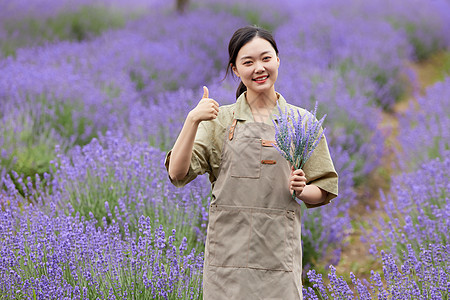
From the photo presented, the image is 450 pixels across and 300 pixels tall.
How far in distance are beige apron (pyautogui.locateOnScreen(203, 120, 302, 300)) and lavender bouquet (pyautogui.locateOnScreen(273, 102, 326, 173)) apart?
2.5 inches

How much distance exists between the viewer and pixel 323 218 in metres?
3.27

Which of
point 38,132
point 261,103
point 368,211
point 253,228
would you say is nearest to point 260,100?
point 261,103

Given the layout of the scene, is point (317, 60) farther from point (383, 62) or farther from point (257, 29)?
point (257, 29)

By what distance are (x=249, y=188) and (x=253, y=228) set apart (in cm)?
13

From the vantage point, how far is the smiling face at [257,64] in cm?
178

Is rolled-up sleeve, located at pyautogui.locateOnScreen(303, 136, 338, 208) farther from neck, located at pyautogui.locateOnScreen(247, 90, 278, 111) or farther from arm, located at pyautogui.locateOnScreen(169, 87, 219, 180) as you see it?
arm, located at pyautogui.locateOnScreen(169, 87, 219, 180)

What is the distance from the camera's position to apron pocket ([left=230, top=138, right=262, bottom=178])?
1.72 m

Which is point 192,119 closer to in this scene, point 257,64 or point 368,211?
point 257,64

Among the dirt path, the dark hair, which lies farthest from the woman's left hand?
the dirt path

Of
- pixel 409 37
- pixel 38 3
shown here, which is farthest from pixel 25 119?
pixel 409 37

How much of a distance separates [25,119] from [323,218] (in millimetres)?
2354

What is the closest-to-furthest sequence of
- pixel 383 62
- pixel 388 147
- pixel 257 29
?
pixel 257 29 < pixel 388 147 < pixel 383 62

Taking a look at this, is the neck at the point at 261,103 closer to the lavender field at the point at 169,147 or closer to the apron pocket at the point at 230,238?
the apron pocket at the point at 230,238

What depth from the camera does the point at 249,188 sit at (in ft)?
5.64
